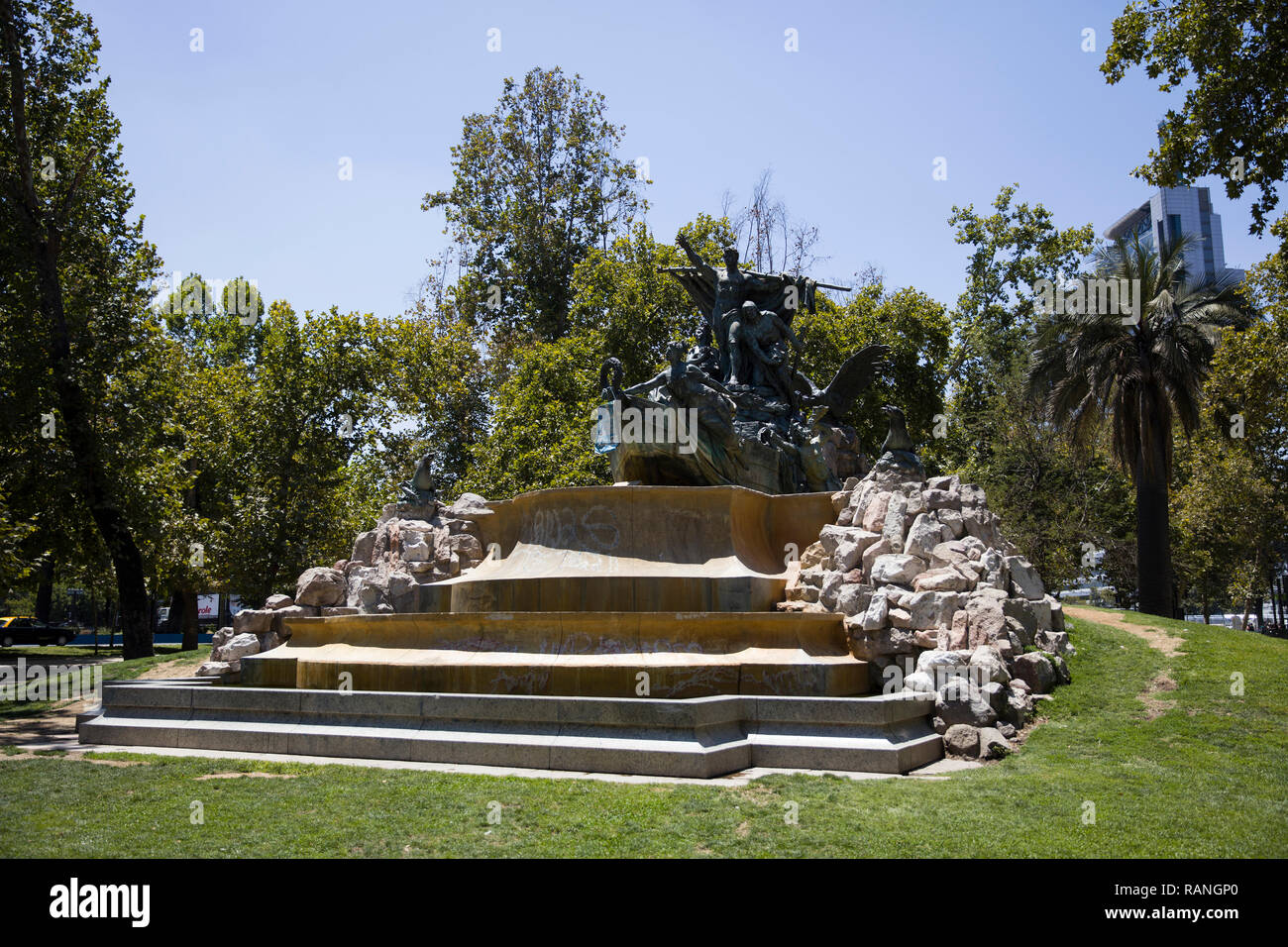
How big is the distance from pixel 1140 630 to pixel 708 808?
428 inches

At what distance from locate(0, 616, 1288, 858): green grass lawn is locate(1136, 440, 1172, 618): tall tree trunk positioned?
12.1 metres

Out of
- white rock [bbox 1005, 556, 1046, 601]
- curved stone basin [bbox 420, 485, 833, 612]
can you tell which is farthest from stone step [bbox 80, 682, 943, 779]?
white rock [bbox 1005, 556, 1046, 601]

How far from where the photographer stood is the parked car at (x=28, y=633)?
41.8 meters

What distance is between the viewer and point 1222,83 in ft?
41.4

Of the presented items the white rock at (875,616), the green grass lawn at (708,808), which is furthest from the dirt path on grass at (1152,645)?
the white rock at (875,616)

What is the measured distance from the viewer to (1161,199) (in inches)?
4852

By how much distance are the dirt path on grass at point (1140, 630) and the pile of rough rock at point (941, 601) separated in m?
1.63

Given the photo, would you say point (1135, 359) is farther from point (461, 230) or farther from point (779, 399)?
point (461, 230)

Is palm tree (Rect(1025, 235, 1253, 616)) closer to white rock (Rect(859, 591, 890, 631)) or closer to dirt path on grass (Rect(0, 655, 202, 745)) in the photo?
white rock (Rect(859, 591, 890, 631))

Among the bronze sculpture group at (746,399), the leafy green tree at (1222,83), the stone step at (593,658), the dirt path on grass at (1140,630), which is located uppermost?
the leafy green tree at (1222,83)

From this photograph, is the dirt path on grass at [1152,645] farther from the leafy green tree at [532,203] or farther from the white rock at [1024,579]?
the leafy green tree at [532,203]

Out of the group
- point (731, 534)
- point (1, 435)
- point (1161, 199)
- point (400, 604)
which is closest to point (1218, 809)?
point (731, 534)

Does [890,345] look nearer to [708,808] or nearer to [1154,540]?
[1154,540]

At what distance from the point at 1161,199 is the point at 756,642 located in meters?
136
